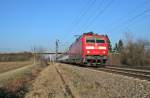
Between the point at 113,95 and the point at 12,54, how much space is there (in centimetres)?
14326

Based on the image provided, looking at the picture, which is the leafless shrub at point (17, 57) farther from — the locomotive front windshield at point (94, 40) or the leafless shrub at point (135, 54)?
the locomotive front windshield at point (94, 40)

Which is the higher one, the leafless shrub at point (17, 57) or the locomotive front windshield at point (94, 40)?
the leafless shrub at point (17, 57)

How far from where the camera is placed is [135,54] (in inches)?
2080

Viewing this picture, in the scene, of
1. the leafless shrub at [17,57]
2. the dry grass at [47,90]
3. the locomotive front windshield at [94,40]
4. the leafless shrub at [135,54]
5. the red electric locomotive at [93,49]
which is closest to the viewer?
the dry grass at [47,90]

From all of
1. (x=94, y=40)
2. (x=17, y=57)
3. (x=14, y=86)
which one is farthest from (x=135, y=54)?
(x=17, y=57)

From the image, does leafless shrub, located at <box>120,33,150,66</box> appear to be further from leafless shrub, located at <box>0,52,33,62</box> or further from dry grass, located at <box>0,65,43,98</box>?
leafless shrub, located at <box>0,52,33,62</box>

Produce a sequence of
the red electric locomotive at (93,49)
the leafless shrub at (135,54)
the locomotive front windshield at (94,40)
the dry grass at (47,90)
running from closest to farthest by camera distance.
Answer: the dry grass at (47,90) → the red electric locomotive at (93,49) → the locomotive front windshield at (94,40) → the leafless shrub at (135,54)

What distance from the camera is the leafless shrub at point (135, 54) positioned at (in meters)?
50.5

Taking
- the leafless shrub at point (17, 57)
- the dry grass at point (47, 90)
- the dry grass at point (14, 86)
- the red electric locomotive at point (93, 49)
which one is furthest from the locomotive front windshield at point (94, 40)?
the leafless shrub at point (17, 57)

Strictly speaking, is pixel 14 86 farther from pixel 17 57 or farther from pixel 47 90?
pixel 17 57

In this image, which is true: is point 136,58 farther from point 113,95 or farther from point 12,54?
point 12,54

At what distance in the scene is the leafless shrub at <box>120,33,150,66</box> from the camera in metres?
50.5

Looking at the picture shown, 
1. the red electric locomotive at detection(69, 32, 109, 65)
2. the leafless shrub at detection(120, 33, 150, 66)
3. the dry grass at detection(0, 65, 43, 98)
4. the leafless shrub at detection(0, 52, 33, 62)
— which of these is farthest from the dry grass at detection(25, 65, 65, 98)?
the leafless shrub at detection(0, 52, 33, 62)

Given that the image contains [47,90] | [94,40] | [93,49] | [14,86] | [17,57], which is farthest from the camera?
[17,57]
